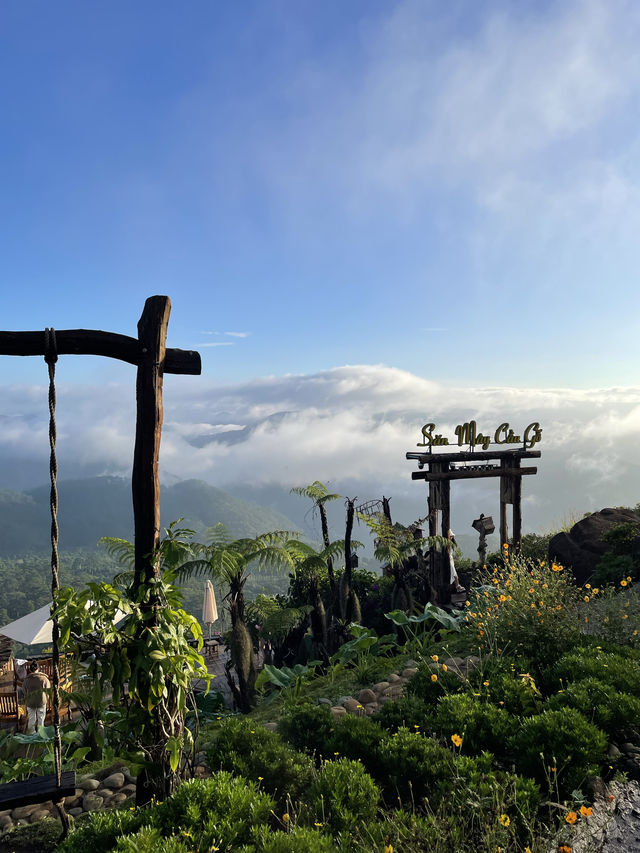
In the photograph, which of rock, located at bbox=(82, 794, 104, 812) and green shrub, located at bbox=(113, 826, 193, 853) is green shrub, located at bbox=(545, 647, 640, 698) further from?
rock, located at bbox=(82, 794, 104, 812)

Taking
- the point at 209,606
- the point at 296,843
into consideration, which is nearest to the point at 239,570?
the point at 209,606

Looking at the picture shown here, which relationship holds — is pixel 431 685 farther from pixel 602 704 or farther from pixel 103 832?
pixel 103 832

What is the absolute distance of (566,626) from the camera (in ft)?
21.2

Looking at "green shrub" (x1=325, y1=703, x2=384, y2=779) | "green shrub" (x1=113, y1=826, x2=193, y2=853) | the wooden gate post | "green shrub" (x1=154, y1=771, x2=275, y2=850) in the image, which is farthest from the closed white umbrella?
"green shrub" (x1=113, y1=826, x2=193, y2=853)

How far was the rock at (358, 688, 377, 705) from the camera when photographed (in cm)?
627

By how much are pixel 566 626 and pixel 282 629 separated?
5.21 m

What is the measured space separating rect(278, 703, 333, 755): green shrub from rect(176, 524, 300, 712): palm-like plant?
2.69m

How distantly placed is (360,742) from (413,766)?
0.59m

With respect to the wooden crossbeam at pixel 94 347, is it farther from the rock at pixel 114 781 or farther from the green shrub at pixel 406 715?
the rock at pixel 114 781

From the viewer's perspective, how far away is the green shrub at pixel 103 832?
3.57 metres

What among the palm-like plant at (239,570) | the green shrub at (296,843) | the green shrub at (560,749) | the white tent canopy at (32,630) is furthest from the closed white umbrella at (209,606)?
the green shrub at (296,843)

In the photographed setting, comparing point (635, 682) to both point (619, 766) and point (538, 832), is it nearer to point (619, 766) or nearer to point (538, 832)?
point (619, 766)

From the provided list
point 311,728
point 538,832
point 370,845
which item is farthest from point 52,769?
point 538,832

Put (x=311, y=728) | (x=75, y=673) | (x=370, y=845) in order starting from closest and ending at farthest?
(x=370, y=845) → (x=75, y=673) → (x=311, y=728)
